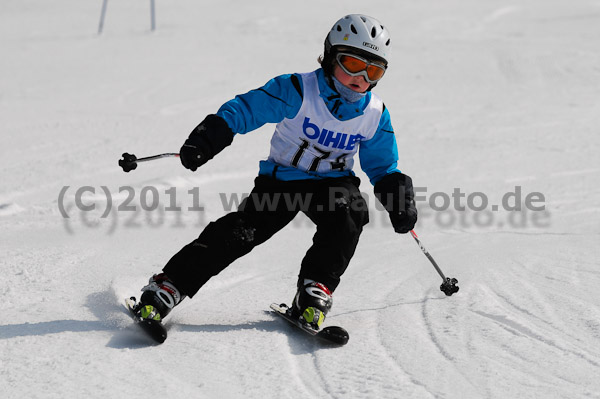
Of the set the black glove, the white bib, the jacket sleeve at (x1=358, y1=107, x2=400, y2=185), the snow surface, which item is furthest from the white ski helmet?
the snow surface

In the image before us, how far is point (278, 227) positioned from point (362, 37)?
1039mm

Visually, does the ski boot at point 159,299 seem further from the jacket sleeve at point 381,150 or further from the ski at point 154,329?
the jacket sleeve at point 381,150

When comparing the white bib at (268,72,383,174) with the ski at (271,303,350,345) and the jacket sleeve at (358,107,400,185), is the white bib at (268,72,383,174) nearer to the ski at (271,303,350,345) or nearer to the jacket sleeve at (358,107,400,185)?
the jacket sleeve at (358,107,400,185)

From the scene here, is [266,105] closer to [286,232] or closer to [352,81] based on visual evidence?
[352,81]

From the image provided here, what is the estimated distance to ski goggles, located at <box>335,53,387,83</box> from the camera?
3.71 metres

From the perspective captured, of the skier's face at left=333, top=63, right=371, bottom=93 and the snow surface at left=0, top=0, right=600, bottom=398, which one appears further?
the skier's face at left=333, top=63, right=371, bottom=93

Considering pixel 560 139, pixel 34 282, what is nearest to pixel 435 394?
pixel 34 282

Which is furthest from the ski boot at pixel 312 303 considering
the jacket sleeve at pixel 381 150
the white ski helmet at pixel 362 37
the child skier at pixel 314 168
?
the white ski helmet at pixel 362 37

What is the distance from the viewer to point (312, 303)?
3.46 metres

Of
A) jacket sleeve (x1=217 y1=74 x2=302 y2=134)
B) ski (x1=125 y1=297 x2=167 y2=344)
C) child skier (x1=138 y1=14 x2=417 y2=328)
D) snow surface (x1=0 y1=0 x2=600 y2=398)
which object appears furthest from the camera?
jacket sleeve (x1=217 y1=74 x2=302 y2=134)

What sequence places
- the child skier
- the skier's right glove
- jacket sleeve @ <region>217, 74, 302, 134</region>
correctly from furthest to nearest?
jacket sleeve @ <region>217, 74, 302, 134</region> → the child skier → the skier's right glove

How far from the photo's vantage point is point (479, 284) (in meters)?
4.20

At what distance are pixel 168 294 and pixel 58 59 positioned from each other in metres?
9.21

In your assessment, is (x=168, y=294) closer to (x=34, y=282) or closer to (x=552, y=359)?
(x=34, y=282)
